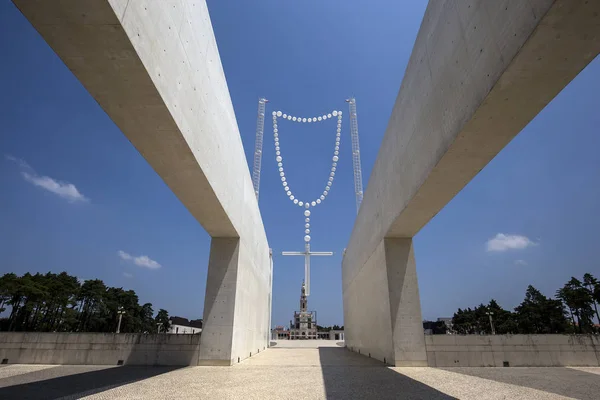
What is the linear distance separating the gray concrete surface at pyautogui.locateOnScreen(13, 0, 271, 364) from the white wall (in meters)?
6.20

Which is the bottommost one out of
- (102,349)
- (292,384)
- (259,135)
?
(292,384)

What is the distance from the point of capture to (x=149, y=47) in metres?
3.93

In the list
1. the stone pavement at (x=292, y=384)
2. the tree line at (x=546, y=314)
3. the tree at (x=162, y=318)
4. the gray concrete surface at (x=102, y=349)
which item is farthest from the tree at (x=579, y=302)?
the tree at (x=162, y=318)

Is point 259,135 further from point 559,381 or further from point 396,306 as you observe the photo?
point 559,381

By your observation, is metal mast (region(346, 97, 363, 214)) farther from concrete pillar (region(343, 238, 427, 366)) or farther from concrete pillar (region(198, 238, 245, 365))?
concrete pillar (region(198, 238, 245, 365))

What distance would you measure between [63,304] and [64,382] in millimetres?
42125

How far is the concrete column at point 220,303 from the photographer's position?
365 inches

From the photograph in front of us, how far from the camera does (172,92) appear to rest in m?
4.68

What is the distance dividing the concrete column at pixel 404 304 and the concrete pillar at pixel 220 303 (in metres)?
4.65

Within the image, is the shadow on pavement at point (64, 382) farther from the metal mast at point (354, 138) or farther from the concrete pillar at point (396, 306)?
the metal mast at point (354, 138)

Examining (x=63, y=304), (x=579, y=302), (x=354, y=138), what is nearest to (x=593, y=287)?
(x=579, y=302)

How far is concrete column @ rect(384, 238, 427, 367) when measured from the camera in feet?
30.0

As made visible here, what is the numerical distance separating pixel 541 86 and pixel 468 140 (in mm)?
1207

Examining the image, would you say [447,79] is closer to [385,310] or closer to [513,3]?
[513,3]
